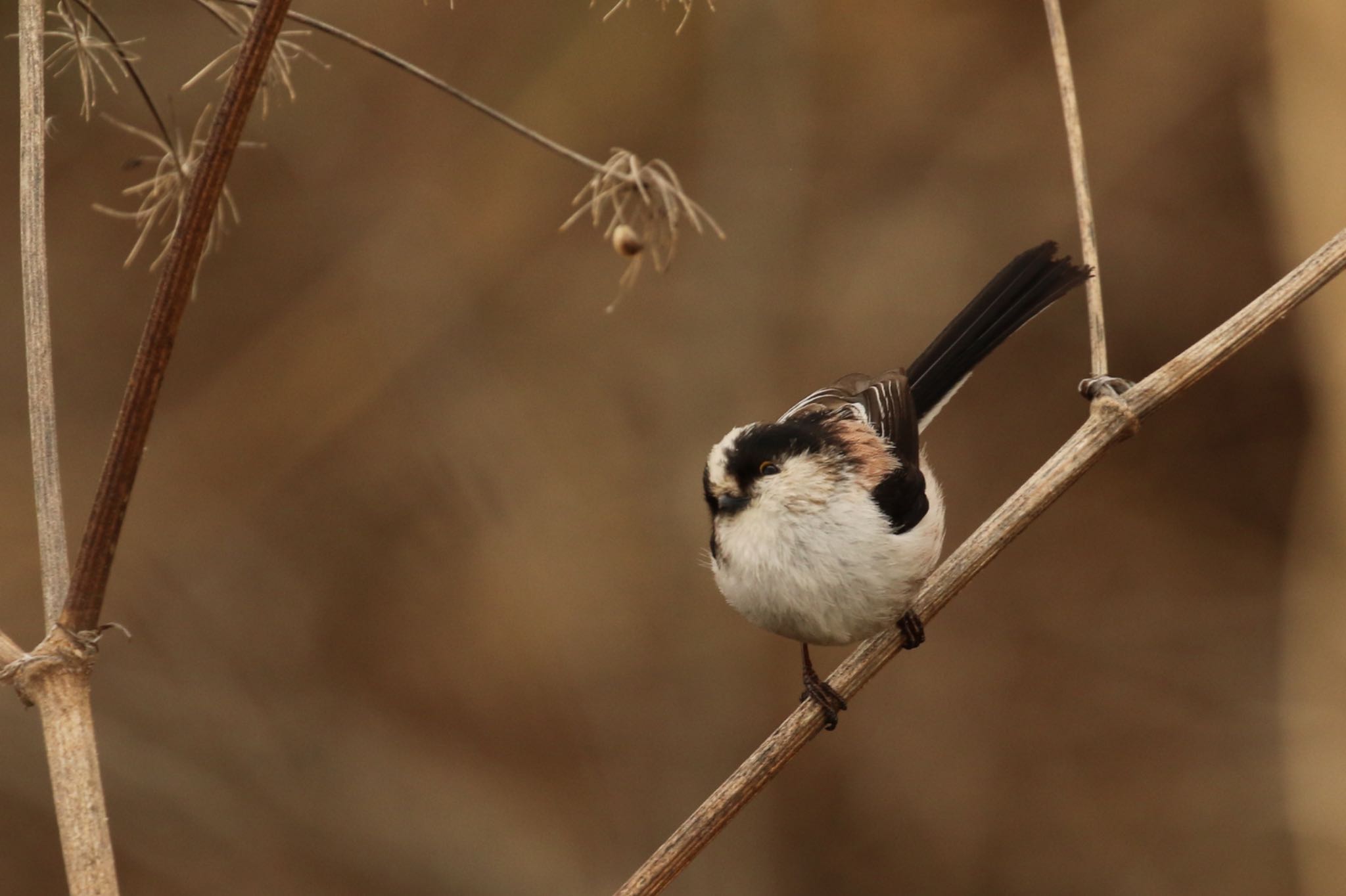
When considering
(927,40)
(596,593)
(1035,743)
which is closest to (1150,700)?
(1035,743)

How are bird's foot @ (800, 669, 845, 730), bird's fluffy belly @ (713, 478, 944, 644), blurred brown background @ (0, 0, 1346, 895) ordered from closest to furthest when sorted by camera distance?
bird's foot @ (800, 669, 845, 730) → bird's fluffy belly @ (713, 478, 944, 644) → blurred brown background @ (0, 0, 1346, 895)

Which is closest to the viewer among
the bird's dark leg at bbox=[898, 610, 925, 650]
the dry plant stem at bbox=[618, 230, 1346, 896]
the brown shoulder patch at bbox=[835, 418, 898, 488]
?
the dry plant stem at bbox=[618, 230, 1346, 896]

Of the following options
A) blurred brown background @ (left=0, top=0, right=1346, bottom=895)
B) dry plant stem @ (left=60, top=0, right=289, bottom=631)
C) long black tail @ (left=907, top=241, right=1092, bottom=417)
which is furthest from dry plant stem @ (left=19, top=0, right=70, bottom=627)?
blurred brown background @ (left=0, top=0, right=1346, bottom=895)

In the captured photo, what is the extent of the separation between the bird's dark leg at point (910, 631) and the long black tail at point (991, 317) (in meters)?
0.81

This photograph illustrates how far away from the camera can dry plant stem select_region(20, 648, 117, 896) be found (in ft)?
→ 5.16

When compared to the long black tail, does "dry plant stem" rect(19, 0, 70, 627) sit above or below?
above

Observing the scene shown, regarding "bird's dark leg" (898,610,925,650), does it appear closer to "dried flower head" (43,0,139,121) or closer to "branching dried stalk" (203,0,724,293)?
"branching dried stalk" (203,0,724,293)

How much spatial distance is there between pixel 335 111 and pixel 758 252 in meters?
1.93

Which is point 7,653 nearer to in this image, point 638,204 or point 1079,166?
point 638,204

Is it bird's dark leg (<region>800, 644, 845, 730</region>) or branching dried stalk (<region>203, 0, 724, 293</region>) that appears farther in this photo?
bird's dark leg (<region>800, 644, 845, 730</region>)

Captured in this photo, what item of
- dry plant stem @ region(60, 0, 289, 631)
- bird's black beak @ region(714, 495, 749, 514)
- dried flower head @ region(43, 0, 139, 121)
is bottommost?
bird's black beak @ region(714, 495, 749, 514)

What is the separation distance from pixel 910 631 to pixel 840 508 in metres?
0.33

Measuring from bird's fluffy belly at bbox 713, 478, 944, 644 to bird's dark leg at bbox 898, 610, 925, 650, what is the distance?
0.07 m

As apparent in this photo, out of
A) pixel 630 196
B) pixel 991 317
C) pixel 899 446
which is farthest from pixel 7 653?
pixel 991 317
